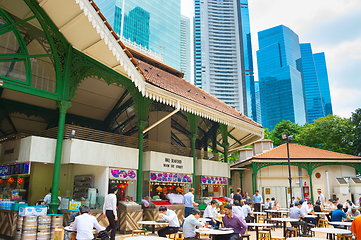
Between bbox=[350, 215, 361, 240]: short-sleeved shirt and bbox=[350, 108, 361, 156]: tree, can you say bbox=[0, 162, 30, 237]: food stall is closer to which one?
bbox=[350, 215, 361, 240]: short-sleeved shirt

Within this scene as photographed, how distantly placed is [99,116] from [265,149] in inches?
688

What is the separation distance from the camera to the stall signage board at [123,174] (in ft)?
36.0

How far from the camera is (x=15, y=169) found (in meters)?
10.1

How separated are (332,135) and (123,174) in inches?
1145

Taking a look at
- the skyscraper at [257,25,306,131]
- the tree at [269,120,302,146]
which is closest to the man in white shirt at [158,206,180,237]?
the tree at [269,120,302,146]

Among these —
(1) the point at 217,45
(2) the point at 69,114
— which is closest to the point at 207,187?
(2) the point at 69,114

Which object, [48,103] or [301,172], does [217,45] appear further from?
[48,103]

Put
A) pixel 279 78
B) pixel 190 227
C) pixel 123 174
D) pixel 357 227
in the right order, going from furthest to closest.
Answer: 1. pixel 279 78
2. pixel 123 174
3. pixel 190 227
4. pixel 357 227

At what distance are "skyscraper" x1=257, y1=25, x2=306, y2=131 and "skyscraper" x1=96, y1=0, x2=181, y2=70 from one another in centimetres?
5725

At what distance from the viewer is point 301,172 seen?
2262 cm

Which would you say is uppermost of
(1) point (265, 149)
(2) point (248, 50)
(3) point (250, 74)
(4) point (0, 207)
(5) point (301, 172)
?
(2) point (248, 50)

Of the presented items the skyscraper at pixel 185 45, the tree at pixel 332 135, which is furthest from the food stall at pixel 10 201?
the skyscraper at pixel 185 45

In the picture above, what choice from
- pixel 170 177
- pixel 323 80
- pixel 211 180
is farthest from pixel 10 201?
pixel 323 80

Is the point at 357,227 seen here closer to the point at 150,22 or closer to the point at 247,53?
the point at 150,22
